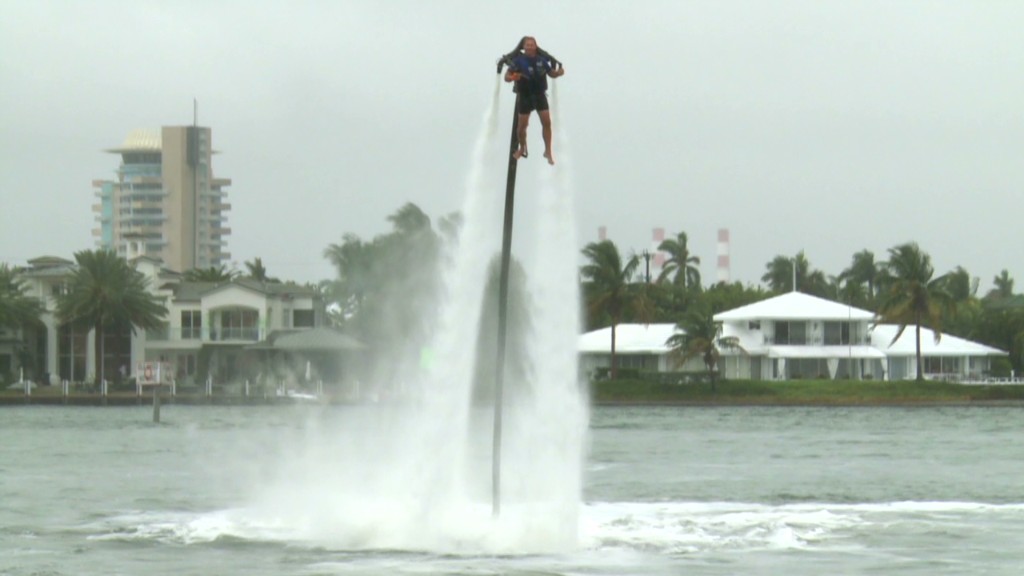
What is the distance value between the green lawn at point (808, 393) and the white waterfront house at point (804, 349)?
3097 mm

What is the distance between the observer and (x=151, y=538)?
35250 mm

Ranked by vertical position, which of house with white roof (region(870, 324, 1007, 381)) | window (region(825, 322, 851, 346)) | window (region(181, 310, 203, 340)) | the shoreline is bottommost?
the shoreline

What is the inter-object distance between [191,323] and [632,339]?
30.7 metres

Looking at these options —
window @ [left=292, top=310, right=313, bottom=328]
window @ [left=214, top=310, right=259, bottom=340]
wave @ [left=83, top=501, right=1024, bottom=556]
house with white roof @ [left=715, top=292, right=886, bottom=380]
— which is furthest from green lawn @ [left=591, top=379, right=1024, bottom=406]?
wave @ [left=83, top=501, right=1024, bottom=556]

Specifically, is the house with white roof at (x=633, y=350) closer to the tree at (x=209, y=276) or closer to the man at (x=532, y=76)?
the tree at (x=209, y=276)

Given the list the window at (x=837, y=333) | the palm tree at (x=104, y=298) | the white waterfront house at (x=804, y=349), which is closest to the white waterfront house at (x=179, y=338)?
the palm tree at (x=104, y=298)

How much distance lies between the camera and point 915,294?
11281cm

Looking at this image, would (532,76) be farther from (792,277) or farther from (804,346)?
(792,277)

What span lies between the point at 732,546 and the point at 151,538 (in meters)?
11.0

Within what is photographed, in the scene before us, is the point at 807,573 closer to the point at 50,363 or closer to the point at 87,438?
the point at 87,438

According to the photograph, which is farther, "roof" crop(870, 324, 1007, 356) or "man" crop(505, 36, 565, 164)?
"roof" crop(870, 324, 1007, 356)

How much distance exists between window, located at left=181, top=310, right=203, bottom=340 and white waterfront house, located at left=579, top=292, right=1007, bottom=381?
87.7ft

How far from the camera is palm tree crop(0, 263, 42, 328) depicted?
382ft

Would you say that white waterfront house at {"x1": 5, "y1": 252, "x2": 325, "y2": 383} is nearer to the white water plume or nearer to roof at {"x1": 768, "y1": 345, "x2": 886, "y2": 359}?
roof at {"x1": 768, "y1": 345, "x2": 886, "y2": 359}
